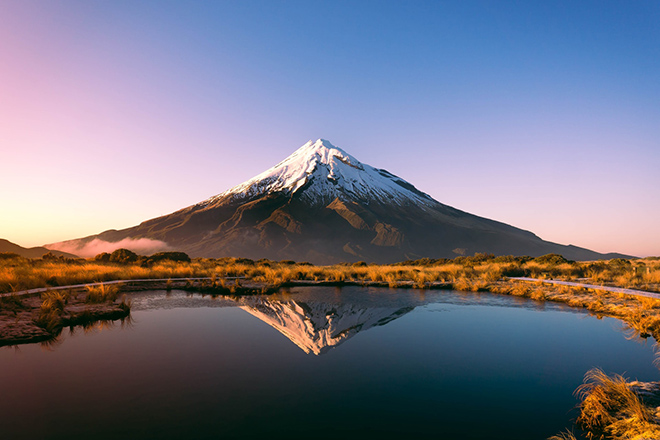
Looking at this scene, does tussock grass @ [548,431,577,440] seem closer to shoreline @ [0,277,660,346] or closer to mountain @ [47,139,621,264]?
shoreline @ [0,277,660,346]

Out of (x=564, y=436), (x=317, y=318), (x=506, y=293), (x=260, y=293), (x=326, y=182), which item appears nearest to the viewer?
(x=564, y=436)

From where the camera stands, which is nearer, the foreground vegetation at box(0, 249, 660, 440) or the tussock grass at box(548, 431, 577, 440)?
the tussock grass at box(548, 431, 577, 440)

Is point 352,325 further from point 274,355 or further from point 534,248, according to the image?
point 534,248

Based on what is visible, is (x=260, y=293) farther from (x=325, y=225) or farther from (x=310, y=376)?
(x=325, y=225)

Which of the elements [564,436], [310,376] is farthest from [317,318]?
[564,436]

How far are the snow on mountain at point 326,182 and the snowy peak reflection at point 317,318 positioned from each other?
459 feet

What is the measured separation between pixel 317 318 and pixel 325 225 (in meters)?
126

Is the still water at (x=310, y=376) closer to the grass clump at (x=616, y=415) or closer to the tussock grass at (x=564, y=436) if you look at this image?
the tussock grass at (x=564, y=436)

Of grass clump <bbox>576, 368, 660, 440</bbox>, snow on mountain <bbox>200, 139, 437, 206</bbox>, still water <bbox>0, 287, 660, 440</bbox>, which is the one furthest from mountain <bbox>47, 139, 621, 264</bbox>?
grass clump <bbox>576, 368, 660, 440</bbox>

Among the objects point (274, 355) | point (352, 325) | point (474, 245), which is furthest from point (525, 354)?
point (474, 245)

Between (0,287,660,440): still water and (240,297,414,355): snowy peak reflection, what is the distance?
73 millimetres

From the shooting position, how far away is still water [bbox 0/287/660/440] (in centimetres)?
420

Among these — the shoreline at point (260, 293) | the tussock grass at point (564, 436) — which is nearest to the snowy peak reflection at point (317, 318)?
the shoreline at point (260, 293)

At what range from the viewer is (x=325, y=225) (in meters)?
136
